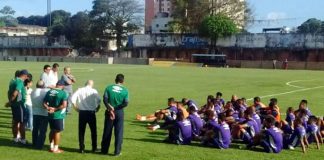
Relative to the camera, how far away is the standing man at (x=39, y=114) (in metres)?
12.5

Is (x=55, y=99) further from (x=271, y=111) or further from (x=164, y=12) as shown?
(x=164, y=12)

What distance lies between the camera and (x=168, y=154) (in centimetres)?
1282

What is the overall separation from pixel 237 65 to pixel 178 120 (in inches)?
2457

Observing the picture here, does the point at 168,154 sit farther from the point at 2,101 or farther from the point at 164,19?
the point at 164,19

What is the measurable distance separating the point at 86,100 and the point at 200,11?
289 ft

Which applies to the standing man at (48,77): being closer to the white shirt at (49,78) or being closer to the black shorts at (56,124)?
the white shirt at (49,78)

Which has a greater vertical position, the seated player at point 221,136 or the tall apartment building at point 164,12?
the tall apartment building at point 164,12

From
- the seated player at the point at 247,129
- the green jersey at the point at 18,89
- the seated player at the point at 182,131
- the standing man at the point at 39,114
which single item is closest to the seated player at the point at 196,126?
the seated player at the point at 182,131

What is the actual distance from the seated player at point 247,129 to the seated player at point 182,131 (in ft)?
4.79

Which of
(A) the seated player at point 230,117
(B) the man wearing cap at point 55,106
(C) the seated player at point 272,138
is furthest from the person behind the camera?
(A) the seated player at point 230,117

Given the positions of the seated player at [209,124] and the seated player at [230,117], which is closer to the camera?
the seated player at [209,124]

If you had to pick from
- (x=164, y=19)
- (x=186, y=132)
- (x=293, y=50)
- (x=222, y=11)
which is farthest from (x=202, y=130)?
(x=164, y=19)

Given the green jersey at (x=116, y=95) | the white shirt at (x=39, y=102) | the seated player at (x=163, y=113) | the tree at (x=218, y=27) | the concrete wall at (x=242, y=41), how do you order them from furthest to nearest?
the tree at (x=218, y=27) → the concrete wall at (x=242, y=41) → the seated player at (x=163, y=113) → the white shirt at (x=39, y=102) → the green jersey at (x=116, y=95)

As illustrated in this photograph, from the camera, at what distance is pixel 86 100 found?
1222 cm
